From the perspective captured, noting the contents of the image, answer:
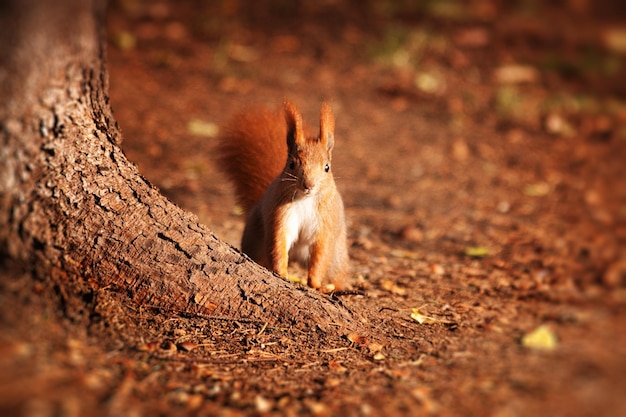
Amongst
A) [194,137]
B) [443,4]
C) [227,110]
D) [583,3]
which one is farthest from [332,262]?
[583,3]

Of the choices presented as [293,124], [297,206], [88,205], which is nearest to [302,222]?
[297,206]

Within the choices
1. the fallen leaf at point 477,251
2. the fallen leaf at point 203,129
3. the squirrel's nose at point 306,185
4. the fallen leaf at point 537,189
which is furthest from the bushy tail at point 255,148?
the fallen leaf at point 537,189

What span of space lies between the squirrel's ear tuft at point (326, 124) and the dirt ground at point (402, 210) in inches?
23.8

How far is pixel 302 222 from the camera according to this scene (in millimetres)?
2684

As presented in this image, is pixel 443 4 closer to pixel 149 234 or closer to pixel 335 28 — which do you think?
pixel 335 28

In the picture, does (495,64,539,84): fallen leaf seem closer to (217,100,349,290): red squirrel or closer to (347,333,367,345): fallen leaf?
(217,100,349,290): red squirrel

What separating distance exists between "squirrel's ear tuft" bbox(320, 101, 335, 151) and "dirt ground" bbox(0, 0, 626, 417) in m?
0.61

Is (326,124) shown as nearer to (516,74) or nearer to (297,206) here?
(297,206)

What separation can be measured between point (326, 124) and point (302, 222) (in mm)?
405

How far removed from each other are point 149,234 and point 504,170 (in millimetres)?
2992

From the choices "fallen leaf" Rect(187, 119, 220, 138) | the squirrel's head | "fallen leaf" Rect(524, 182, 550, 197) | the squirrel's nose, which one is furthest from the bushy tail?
"fallen leaf" Rect(524, 182, 550, 197)

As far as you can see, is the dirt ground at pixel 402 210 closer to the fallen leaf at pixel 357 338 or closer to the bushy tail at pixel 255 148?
the fallen leaf at pixel 357 338

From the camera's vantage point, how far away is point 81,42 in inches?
74.2

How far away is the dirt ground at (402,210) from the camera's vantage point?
1.70m
